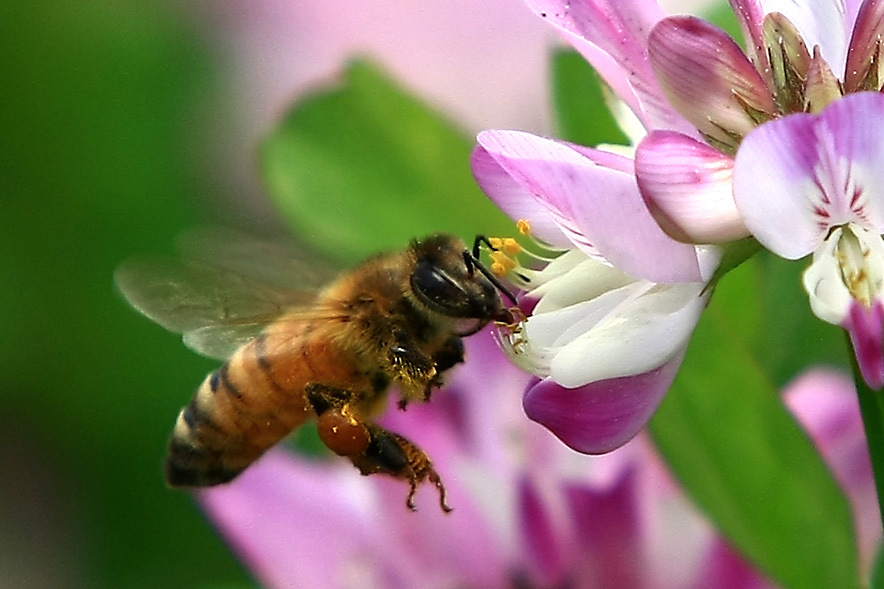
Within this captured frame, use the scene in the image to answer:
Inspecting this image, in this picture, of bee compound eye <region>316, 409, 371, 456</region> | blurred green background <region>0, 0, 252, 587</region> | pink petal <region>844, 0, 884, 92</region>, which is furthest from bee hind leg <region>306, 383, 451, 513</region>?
blurred green background <region>0, 0, 252, 587</region>

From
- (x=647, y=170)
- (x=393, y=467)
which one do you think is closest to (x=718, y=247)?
(x=647, y=170)

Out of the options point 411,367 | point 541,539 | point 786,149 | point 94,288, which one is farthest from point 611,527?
point 94,288

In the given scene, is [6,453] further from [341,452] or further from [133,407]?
[341,452]

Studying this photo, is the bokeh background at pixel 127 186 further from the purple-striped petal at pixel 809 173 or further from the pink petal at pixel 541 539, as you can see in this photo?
the purple-striped petal at pixel 809 173

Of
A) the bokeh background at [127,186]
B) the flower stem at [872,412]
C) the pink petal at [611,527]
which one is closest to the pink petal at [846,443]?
the pink petal at [611,527]

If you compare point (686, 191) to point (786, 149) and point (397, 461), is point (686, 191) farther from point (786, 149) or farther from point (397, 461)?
point (397, 461)

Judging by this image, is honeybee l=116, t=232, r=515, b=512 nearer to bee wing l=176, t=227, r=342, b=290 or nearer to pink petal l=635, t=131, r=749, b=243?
bee wing l=176, t=227, r=342, b=290
